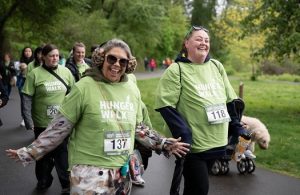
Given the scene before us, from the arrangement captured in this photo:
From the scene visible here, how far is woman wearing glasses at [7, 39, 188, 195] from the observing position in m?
3.61

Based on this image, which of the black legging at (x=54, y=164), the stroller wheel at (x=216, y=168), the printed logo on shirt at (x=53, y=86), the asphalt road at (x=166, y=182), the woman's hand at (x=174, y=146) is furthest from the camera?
the stroller wheel at (x=216, y=168)

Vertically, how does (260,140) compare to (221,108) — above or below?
below

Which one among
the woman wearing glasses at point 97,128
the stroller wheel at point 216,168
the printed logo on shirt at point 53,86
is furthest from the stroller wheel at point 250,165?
the woman wearing glasses at point 97,128

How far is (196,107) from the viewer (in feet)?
14.8

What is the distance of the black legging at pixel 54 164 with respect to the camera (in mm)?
6121

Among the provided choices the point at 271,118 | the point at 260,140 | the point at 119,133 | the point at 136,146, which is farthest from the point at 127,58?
the point at 271,118

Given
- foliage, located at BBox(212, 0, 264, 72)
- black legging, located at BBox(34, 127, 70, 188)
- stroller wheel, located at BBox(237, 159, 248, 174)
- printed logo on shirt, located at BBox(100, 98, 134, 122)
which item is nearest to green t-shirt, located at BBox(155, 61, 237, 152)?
printed logo on shirt, located at BBox(100, 98, 134, 122)

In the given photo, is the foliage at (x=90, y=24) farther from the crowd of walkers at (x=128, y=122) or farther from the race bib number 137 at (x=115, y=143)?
the race bib number 137 at (x=115, y=143)

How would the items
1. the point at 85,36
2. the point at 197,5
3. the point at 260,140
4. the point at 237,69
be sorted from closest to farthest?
1. the point at 260,140
2. the point at 85,36
3. the point at 237,69
4. the point at 197,5

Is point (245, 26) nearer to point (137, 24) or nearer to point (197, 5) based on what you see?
point (137, 24)

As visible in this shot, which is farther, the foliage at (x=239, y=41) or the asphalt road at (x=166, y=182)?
the foliage at (x=239, y=41)

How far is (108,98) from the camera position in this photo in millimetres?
3664

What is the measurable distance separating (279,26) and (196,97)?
36.9ft

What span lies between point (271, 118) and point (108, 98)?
11907mm
